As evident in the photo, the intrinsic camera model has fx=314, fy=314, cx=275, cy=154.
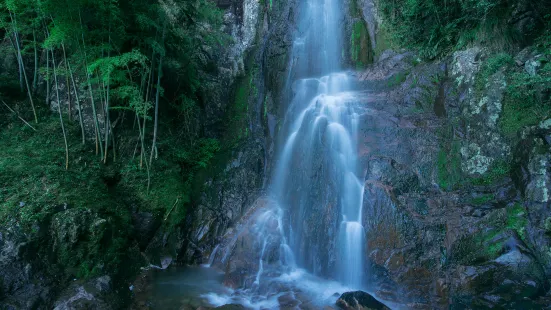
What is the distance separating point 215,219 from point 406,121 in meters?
6.84

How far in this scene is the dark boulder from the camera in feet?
21.2

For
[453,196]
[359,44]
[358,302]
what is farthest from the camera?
[359,44]

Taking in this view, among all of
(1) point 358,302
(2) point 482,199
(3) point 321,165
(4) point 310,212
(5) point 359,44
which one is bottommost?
(1) point 358,302

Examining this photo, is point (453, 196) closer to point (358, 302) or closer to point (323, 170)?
point (323, 170)

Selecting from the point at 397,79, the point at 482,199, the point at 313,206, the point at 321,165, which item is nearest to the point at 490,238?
the point at 482,199

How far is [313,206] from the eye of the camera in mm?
9422

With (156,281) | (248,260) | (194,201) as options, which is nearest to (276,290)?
(248,260)

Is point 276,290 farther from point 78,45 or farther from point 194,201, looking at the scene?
point 78,45

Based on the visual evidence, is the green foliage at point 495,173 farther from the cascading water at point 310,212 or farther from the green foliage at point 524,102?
the cascading water at point 310,212

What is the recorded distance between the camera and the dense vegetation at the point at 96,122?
7219 millimetres

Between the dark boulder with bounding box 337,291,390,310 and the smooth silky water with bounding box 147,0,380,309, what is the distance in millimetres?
362

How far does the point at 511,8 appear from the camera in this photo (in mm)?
8984

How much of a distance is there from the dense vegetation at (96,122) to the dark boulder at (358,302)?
525cm

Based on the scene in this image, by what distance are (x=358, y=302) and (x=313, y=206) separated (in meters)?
3.27
